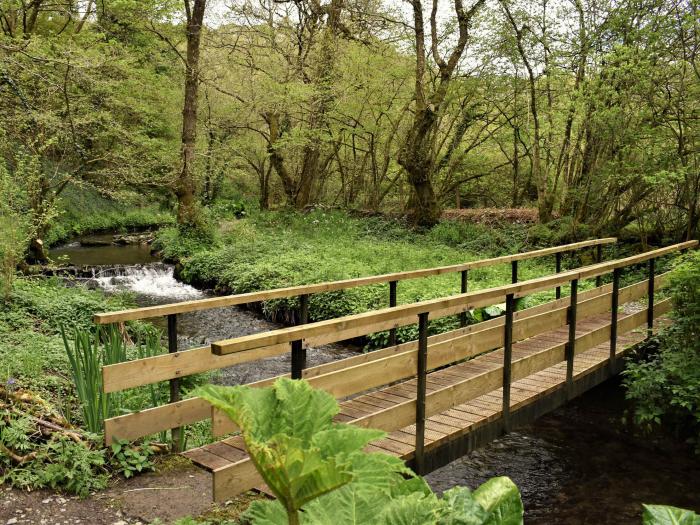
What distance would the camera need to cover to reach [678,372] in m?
5.57

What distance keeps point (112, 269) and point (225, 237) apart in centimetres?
344

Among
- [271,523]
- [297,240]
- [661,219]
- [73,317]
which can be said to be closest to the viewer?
[271,523]

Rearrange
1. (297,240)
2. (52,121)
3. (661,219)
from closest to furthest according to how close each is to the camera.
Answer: (52,121)
(661,219)
(297,240)

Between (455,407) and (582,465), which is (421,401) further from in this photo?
(582,465)

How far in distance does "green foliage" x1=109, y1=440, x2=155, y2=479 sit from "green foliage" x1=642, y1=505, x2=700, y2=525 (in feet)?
10.7

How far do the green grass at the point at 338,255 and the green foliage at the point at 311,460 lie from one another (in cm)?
716

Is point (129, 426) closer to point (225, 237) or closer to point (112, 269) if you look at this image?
point (112, 269)

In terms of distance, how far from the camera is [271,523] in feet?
4.58

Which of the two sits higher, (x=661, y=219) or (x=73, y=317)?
(x=661, y=219)

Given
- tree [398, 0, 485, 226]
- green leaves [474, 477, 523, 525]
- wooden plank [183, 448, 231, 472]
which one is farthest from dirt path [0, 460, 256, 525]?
tree [398, 0, 485, 226]

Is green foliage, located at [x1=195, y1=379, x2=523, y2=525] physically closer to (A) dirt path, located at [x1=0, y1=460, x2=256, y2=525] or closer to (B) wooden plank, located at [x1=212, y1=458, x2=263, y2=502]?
(B) wooden plank, located at [x1=212, y1=458, x2=263, y2=502]

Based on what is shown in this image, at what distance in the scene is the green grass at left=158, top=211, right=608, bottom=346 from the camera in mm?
10328

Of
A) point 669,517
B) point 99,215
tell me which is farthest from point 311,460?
point 99,215

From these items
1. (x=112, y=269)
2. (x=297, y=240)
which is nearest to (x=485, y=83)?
(x=297, y=240)
